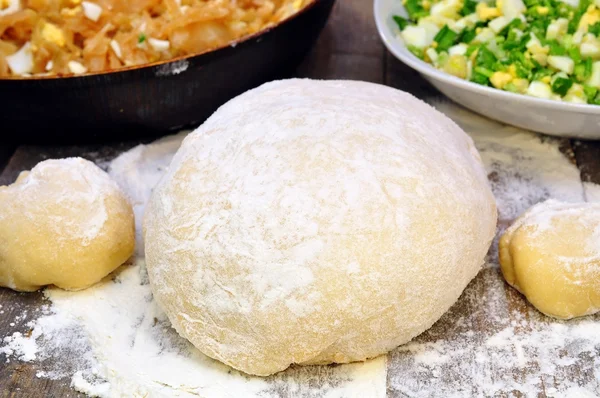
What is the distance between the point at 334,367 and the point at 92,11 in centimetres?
134

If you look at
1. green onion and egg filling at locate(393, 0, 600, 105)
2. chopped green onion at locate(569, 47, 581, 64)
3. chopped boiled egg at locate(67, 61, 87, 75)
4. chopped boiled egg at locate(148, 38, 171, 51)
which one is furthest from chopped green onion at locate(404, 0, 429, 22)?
chopped boiled egg at locate(67, 61, 87, 75)

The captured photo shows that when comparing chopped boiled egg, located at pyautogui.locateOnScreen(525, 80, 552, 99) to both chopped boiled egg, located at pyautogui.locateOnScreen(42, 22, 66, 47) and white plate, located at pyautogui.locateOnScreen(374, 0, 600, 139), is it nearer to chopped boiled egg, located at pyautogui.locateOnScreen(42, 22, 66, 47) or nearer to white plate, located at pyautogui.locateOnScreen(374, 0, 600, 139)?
white plate, located at pyautogui.locateOnScreen(374, 0, 600, 139)

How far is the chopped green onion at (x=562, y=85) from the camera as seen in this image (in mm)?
1862

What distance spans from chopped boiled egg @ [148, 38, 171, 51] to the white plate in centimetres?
67

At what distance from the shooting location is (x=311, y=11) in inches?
82.7

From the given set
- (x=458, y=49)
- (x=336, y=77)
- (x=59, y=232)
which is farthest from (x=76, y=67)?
(x=458, y=49)

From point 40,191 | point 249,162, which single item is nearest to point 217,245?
point 249,162

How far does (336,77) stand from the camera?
2.40 meters

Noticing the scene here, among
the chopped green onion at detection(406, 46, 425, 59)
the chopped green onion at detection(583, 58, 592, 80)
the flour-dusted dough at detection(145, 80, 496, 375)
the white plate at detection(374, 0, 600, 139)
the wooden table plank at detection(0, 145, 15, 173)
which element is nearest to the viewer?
the flour-dusted dough at detection(145, 80, 496, 375)

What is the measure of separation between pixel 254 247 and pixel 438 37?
1096 mm

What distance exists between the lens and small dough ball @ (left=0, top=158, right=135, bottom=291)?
1561 mm

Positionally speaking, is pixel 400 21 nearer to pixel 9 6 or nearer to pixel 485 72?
pixel 485 72

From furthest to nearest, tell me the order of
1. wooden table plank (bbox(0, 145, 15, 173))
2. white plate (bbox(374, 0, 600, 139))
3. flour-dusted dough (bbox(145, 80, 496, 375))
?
wooden table plank (bbox(0, 145, 15, 173)) → white plate (bbox(374, 0, 600, 139)) → flour-dusted dough (bbox(145, 80, 496, 375))

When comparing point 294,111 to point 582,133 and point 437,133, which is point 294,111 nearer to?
point 437,133
